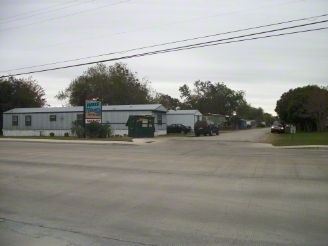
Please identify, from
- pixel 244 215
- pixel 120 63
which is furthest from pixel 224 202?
pixel 120 63

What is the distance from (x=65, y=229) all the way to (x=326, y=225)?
182 inches

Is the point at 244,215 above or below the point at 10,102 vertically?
below

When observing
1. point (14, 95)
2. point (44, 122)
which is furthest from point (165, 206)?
point (14, 95)

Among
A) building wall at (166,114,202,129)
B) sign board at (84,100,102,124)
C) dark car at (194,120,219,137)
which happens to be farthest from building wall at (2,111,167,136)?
sign board at (84,100,102,124)

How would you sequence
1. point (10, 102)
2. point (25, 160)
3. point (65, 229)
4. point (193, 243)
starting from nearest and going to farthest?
point (193, 243) < point (65, 229) < point (25, 160) < point (10, 102)

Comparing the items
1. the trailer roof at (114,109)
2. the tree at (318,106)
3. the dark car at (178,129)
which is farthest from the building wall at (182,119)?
the tree at (318,106)

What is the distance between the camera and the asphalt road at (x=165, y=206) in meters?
5.97

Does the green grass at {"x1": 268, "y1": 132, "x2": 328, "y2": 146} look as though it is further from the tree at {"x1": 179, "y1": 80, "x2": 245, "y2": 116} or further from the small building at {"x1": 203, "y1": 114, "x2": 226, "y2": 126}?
the tree at {"x1": 179, "y1": 80, "x2": 245, "y2": 116}

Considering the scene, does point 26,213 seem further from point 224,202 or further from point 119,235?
point 224,202

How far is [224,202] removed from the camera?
26.8ft

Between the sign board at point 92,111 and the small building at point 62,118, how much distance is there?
6.59 metres

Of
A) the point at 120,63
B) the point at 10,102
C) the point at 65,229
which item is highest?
the point at 120,63

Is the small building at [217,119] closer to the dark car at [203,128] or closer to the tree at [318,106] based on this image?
the tree at [318,106]

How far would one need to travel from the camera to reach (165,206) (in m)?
7.91
